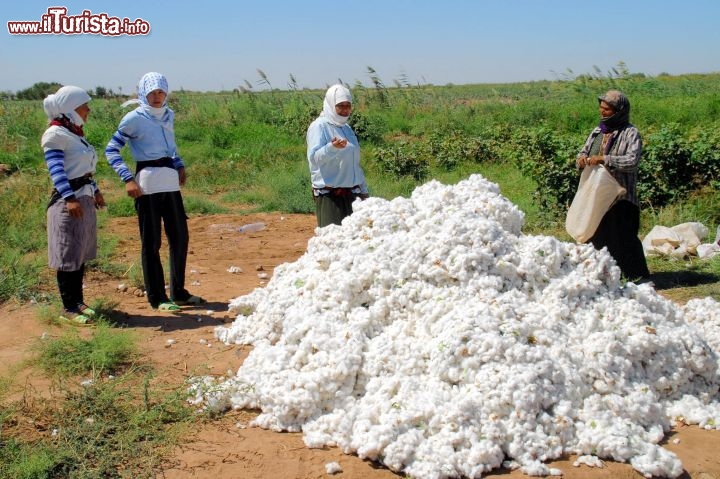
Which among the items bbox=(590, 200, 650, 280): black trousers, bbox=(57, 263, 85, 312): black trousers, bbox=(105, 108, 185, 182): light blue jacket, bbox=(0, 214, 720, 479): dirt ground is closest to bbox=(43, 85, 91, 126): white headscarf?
bbox=(105, 108, 185, 182): light blue jacket

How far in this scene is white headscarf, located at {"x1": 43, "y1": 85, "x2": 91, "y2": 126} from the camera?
428 cm

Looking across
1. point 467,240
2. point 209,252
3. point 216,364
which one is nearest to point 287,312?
point 216,364

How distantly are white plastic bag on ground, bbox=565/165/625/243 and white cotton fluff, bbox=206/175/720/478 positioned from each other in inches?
48.6

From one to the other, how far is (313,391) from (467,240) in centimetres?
111

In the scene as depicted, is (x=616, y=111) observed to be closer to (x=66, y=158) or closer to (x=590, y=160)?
(x=590, y=160)

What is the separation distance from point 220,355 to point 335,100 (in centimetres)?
178

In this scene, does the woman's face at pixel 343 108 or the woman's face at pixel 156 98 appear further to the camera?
the woman's face at pixel 343 108

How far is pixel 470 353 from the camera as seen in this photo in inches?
120

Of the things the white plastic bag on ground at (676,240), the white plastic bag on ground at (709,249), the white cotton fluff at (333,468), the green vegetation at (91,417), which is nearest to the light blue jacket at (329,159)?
the green vegetation at (91,417)

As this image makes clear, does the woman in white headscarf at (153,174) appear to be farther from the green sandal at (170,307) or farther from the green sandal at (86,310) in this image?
the green sandal at (86,310)

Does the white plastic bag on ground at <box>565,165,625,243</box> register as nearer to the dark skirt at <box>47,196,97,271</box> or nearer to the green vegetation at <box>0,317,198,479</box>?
the green vegetation at <box>0,317,198,479</box>

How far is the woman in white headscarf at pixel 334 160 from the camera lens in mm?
4535

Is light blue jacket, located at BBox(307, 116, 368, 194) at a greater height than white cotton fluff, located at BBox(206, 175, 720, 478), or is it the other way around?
light blue jacket, located at BBox(307, 116, 368, 194)

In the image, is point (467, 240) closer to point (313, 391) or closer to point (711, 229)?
point (313, 391)
